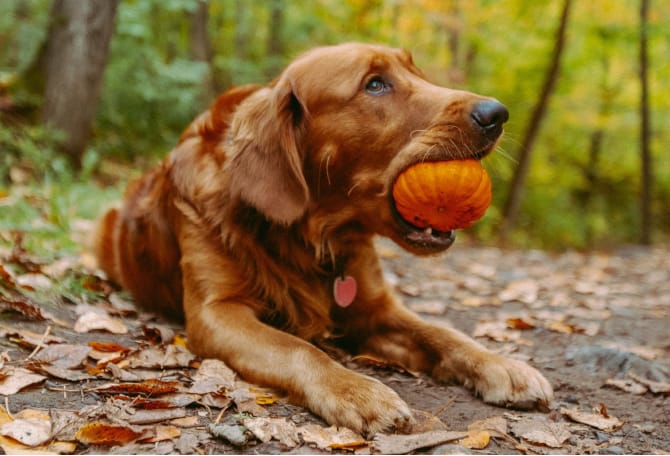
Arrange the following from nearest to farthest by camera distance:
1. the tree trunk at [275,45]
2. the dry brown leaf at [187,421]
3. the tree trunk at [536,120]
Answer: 1. the dry brown leaf at [187,421]
2. the tree trunk at [536,120]
3. the tree trunk at [275,45]

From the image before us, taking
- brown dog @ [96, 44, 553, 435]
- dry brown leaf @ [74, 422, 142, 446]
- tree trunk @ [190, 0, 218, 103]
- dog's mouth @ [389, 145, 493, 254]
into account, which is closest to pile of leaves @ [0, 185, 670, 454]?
dry brown leaf @ [74, 422, 142, 446]

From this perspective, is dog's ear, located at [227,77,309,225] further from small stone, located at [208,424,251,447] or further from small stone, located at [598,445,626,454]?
small stone, located at [598,445,626,454]

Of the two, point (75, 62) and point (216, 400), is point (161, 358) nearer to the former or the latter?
point (216, 400)

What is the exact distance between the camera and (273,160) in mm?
2752

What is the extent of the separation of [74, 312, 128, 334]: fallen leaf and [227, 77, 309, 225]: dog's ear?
33.8 inches

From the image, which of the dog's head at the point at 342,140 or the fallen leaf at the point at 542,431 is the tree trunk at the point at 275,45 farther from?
the fallen leaf at the point at 542,431

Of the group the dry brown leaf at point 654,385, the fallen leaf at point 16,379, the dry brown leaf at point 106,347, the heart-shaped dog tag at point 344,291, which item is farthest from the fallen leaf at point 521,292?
the fallen leaf at point 16,379

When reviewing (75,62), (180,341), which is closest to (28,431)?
(180,341)

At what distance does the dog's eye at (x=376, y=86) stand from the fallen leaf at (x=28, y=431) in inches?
70.9

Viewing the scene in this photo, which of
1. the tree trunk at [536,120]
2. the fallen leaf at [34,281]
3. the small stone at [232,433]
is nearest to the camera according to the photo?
the small stone at [232,433]

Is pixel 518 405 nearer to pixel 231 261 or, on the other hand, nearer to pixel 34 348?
pixel 231 261

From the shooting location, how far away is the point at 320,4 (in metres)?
13.1

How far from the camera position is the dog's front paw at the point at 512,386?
8.07 ft

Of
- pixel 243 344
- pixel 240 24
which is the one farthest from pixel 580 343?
→ pixel 240 24
